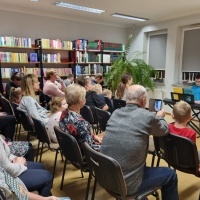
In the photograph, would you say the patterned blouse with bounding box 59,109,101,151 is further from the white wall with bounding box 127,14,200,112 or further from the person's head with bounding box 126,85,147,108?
the white wall with bounding box 127,14,200,112

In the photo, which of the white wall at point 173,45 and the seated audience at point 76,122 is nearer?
the seated audience at point 76,122

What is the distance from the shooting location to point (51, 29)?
20.0ft

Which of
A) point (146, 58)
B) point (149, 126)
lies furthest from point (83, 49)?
point (149, 126)

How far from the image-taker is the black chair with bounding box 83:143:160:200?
55.4 inches

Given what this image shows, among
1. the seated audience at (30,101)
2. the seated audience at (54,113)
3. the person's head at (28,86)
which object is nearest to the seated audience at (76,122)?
the seated audience at (54,113)

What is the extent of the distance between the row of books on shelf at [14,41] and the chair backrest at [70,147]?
3.85 m

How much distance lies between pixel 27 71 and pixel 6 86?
2.32 ft

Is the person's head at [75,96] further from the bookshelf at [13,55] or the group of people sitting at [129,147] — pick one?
the bookshelf at [13,55]

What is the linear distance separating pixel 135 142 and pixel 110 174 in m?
0.27

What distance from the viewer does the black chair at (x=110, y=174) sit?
55.4 inches

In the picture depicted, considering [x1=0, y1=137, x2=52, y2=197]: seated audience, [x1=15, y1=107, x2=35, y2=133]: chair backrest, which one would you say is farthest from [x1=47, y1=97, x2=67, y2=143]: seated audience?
[x1=0, y1=137, x2=52, y2=197]: seated audience

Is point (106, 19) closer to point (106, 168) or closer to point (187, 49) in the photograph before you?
point (187, 49)

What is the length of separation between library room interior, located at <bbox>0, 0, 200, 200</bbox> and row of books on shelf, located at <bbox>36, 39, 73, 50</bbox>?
0.03m

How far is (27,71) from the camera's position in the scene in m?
5.52
